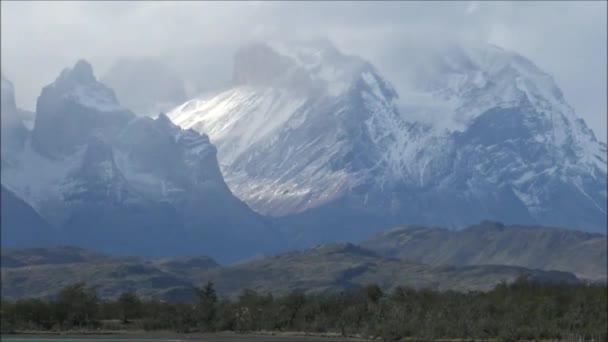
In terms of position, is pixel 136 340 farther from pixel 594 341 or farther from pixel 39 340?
pixel 594 341

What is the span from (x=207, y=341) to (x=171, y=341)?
612 centimetres

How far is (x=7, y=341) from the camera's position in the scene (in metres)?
191

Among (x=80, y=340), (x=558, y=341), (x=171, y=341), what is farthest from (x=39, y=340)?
(x=558, y=341)

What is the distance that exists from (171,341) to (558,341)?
57910 mm

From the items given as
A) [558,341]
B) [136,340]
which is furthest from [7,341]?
[558,341]

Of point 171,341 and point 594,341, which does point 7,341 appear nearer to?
point 171,341

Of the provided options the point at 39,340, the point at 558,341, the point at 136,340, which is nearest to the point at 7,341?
the point at 39,340

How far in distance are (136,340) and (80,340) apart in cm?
842

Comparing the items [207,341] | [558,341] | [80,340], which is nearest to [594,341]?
[558,341]

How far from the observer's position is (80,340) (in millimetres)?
198250

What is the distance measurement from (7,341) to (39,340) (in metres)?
6.84

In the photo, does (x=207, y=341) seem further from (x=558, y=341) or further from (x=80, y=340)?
(x=558, y=341)

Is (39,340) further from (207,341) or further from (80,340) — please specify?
(207,341)

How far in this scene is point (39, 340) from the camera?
645 feet
